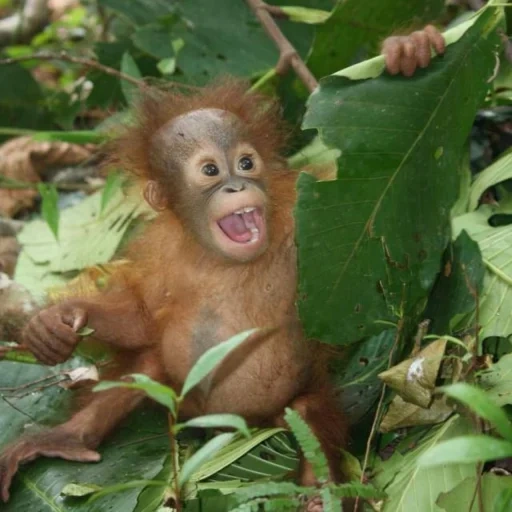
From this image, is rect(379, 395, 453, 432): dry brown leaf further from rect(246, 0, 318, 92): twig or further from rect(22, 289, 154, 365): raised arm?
rect(246, 0, 318, 92): twig

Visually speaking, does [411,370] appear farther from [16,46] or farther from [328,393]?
[16,46]

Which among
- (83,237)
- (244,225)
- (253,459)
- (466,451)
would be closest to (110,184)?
(83,237)

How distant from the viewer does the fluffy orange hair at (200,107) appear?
3.57 meters

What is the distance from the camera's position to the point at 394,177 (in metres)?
3.11

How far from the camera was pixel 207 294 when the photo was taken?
3.38 metres

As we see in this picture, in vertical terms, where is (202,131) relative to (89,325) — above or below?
above

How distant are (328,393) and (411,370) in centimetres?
53

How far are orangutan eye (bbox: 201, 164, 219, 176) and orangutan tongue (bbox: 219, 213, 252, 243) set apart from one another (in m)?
0.18

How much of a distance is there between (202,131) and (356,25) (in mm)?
1117

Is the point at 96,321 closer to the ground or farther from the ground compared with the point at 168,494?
farther from the ground

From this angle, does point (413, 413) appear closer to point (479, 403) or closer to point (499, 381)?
point (499, 381)

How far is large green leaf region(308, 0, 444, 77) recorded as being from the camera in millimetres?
4141

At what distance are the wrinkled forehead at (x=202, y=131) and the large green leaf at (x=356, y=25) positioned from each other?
0.88 metres

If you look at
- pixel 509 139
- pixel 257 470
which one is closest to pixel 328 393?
pixel 257 470
